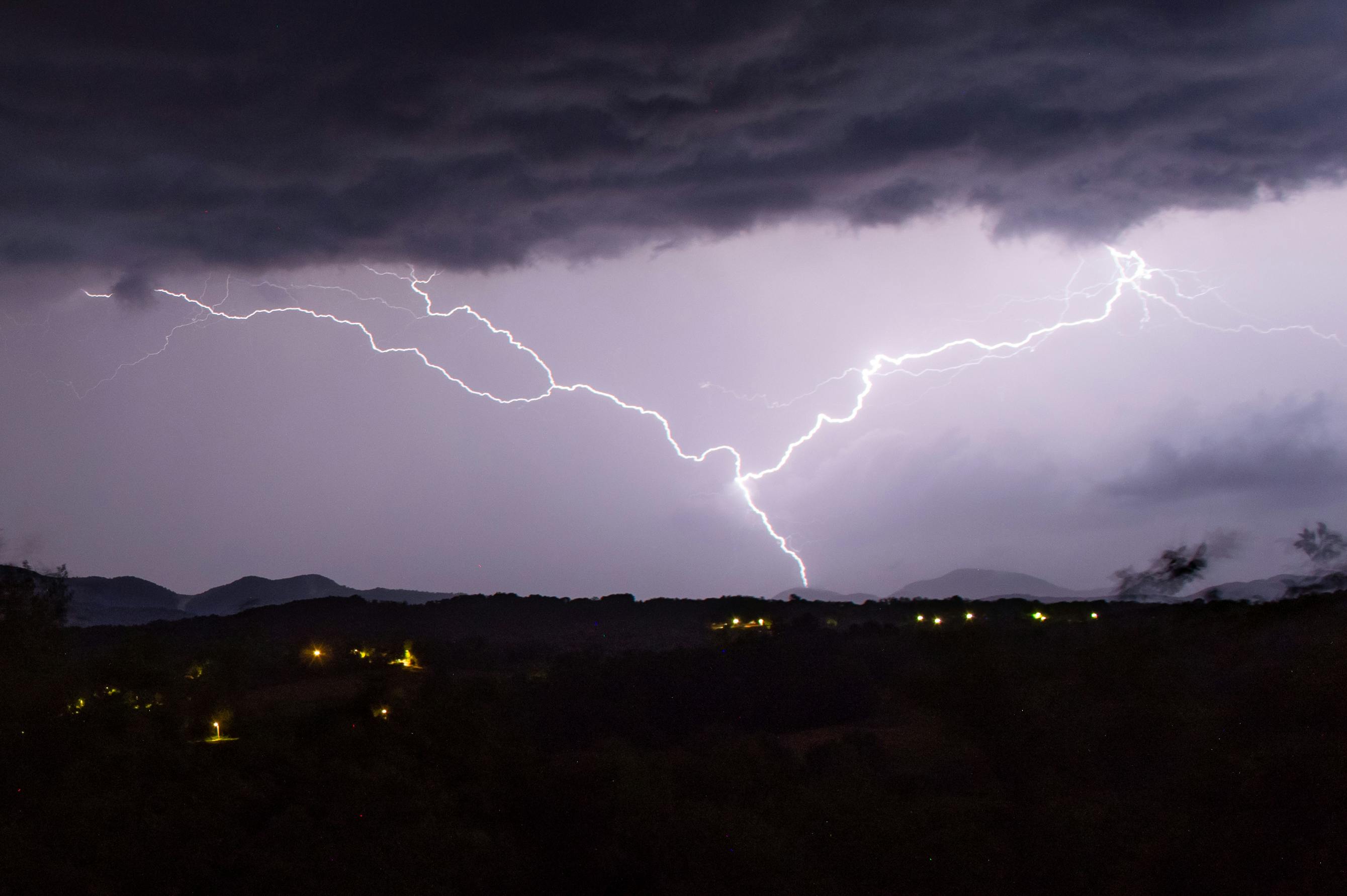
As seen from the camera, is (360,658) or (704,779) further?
(360,658)

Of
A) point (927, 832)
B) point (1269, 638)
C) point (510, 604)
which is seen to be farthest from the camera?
point (510, 604)

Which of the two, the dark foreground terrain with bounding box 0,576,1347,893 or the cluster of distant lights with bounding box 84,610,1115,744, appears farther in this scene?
the cluster of distant lights with bounding box 84,610,1115,744

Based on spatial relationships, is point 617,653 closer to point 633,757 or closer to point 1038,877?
point 633,757

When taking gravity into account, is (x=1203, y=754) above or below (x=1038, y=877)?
above

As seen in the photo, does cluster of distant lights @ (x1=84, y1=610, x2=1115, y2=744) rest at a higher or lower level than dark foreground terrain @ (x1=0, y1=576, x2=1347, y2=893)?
higher

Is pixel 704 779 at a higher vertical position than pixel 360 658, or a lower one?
lower

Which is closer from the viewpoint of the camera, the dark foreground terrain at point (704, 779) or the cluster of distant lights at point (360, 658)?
the dark foreground terrain at point (704, 779)

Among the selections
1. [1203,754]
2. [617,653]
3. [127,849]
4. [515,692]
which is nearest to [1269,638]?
[1203,754]

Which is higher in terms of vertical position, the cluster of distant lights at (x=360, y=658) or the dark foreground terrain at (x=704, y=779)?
the cluster of distant lights at (x=360, y=658)
